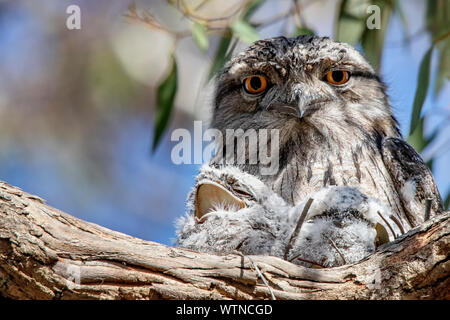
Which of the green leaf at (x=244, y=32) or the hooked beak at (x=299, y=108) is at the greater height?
the green leaf at (x=244, y=32)

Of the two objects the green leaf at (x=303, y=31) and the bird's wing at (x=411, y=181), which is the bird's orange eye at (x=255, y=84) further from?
the green leaf at (x=303, y=31)

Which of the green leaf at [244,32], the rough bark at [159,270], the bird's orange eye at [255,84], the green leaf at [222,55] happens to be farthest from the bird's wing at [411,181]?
the green leaf at [222,55]

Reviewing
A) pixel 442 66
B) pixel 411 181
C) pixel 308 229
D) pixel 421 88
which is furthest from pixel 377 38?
pixel 308 229

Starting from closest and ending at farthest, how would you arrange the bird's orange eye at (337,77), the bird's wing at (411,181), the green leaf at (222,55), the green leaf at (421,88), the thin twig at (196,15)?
Answer: the bird's wing at (411,181)
the bird's orange eye at (337,77)
the green leaf at (421,88)
the green leaf at (222,55)
the thin twig at (196,15)

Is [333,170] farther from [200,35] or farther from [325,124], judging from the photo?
[200,35]

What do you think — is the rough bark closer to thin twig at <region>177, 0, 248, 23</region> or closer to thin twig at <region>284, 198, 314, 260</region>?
thin twig at <region>284, 198, 314, 260</region>
